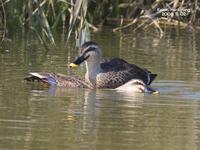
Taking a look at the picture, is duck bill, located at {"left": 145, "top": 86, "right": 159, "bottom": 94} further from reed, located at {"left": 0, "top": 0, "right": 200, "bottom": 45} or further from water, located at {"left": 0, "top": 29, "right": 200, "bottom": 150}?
reed, located at {"left": 0, "top": 0, "right": 200, "bottom": 45}

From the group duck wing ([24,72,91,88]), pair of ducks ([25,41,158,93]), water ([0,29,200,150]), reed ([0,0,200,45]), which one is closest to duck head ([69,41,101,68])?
pair of ducks ([25,41,158,93])

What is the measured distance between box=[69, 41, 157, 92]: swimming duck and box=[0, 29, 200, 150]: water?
0.86ft

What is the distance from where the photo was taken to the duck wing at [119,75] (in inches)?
448

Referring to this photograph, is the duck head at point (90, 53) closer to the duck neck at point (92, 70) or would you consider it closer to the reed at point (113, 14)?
the duck neck at point (92, 70)

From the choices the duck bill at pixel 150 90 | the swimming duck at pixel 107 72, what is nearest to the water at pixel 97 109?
the duck bill at pixel 150 90

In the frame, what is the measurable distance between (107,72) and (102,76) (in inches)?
7.2

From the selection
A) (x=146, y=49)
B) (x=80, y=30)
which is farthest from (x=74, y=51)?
(x=80, y=30)

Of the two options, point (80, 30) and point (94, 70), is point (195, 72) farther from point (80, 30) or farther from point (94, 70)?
point (80, 30)

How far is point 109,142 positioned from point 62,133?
0.50m

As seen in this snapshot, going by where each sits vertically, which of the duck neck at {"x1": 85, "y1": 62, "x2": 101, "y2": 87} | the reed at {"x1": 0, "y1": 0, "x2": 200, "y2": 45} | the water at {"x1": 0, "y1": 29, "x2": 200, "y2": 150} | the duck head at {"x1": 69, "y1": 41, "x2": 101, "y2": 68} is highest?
the reed at {"x1": 0, "y1": 0, "x2": 200, "y2": 45}

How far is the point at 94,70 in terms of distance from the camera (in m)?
11.7

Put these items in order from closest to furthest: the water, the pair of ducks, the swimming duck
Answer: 1. the water
2. the pair of ducks
3. the swimming duck

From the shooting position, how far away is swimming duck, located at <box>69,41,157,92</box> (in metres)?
11.4

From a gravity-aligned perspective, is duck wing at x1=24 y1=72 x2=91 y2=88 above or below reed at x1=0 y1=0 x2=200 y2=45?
below
